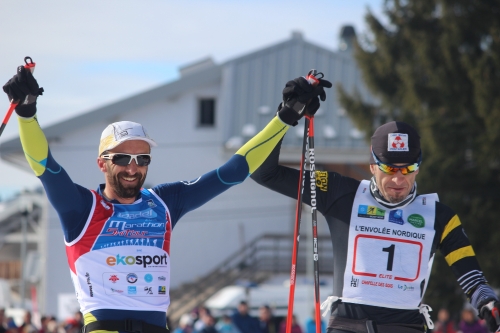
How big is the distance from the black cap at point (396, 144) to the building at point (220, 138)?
70.6 feet

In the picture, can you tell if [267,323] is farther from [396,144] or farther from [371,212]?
[396,144]

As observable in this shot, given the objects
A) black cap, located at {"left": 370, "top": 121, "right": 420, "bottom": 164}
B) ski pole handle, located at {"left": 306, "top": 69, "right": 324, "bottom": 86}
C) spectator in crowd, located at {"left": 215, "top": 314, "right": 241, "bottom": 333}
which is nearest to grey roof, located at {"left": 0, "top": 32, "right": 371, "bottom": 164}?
spectator in crowd, located at {"left": 215, "top": 314, "right": 241, "bottom": 333}

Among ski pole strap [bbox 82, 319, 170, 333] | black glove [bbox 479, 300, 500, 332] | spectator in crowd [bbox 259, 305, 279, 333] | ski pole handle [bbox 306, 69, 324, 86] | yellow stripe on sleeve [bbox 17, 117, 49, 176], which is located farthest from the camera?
spectator in crowd [bbox 259, 305, 279, 333]

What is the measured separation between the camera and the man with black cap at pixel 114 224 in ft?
13.8

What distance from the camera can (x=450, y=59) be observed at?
19.4 metres

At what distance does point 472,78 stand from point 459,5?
1.93 metres

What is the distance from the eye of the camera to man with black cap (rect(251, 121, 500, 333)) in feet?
16.1

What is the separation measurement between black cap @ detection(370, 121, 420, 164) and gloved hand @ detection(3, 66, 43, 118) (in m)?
2.00

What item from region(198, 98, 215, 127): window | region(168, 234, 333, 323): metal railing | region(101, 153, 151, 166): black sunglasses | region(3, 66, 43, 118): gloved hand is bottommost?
region(168, 234, 333, 323): metal railing

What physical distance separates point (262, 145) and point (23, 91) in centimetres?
142

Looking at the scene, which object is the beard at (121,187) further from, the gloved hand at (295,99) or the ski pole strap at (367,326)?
the ski pole strap at (367,326)

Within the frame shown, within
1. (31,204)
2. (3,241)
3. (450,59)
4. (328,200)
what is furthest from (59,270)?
(328,200)

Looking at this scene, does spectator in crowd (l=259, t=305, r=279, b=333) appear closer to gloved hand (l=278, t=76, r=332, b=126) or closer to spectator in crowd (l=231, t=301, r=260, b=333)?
spectator in crowd (l=231, t=301, r=260, b=333)

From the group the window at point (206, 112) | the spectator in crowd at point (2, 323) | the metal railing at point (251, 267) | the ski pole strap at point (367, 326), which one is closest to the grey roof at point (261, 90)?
the window at point (206, 112)
